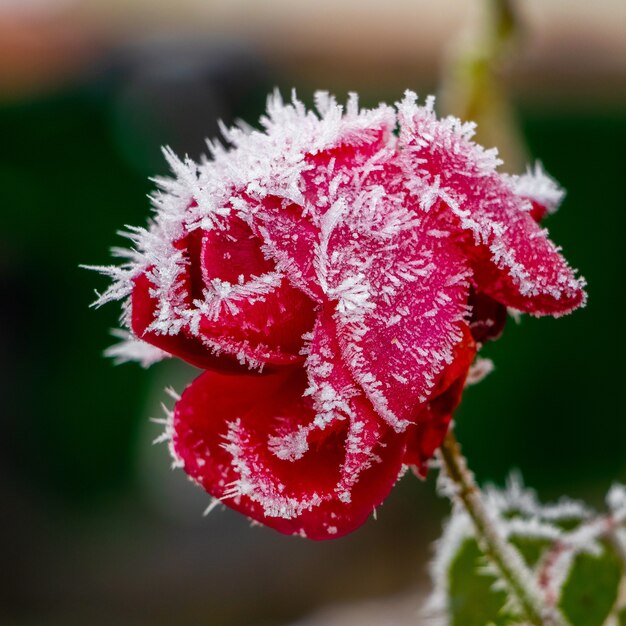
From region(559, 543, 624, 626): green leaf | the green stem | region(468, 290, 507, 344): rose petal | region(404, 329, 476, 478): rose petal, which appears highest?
the green stem

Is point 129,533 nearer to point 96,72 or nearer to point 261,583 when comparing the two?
point 261,583

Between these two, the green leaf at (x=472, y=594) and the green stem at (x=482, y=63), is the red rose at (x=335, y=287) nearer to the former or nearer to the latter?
the green leaf at (x=472, y=594)

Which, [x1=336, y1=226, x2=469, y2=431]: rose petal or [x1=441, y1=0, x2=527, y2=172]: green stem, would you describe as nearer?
[x1=336, y1=226, x2=469, y2=431]: rose petal

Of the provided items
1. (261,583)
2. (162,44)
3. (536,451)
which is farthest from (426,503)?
(162,44)

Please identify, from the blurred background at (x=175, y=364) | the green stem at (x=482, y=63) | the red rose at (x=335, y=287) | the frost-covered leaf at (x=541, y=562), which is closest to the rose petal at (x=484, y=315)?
the red rose at (x=335, y=287)

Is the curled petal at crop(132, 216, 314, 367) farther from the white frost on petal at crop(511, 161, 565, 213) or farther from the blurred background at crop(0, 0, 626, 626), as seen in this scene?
the blurred background at crop(0, 0, 626, 626)

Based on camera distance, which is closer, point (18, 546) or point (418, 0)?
point (18, 546)

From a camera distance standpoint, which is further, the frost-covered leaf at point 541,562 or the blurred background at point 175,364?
the blurred background at point 175,364

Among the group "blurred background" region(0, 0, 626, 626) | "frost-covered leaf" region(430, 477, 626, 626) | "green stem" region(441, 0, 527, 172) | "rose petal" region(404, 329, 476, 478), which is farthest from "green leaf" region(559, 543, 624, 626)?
"blurred background" region(0, 0, 626, 626)
